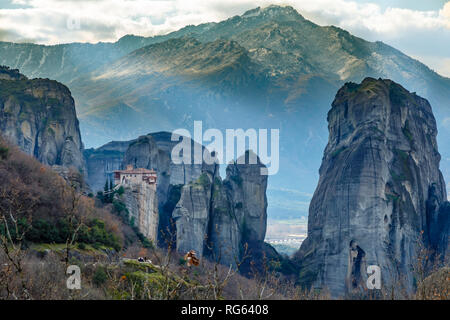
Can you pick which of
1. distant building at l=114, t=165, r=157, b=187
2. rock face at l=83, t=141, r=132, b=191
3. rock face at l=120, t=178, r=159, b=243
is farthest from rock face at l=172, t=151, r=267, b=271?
rock face at l=83, t=141, r=132, b=191

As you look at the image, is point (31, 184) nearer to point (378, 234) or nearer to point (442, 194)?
point (378, 234)

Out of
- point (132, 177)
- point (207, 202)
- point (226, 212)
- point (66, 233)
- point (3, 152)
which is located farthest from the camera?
point (226, 212)

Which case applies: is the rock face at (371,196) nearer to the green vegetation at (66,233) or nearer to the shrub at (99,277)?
the green vegetation at (66,233)

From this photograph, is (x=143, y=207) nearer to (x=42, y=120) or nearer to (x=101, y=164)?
(x=42, y=120)

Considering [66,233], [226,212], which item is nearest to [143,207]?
[226,212]

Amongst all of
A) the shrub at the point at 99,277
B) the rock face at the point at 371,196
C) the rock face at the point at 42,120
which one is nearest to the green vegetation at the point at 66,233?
the shrub at the point at 99,277

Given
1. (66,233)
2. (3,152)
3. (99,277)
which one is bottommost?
(99,277)
